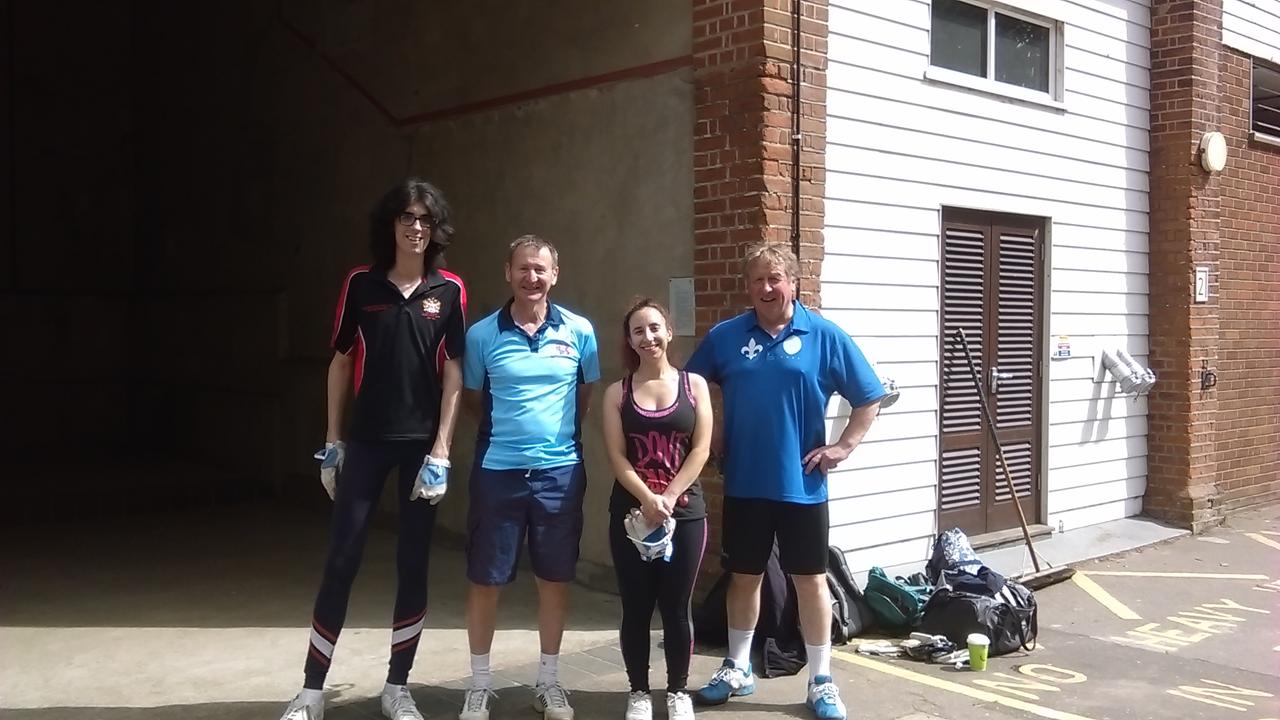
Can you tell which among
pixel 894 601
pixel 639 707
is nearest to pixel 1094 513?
pixel 894 601

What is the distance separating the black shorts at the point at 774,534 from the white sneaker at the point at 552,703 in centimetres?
87

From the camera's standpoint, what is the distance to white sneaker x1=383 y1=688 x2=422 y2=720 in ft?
13.5

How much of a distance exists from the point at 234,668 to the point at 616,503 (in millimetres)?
2144

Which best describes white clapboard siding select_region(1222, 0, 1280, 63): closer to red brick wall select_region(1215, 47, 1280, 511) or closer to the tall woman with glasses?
red brick wall select_region(1215, 47, 1280, 511)

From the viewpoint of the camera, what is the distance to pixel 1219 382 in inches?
338

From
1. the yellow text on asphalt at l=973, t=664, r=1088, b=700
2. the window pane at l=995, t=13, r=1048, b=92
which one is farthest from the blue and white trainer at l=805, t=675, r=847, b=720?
the window pane at l=995, t=13, r=1048, b=92

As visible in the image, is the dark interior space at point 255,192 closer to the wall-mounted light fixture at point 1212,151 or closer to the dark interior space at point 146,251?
the dark interior space at point 146,251

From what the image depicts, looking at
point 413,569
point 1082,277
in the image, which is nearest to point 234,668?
point 413,569

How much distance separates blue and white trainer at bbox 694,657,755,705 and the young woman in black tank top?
245 millimetres

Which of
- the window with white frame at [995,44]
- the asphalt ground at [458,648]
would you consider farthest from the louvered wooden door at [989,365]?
the window with white frame at [995,44]

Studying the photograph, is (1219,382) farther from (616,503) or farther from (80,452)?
(80,452)

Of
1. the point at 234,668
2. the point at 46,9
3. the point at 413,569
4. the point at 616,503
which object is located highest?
the point at 46,9

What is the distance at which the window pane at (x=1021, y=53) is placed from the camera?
6.95 meters

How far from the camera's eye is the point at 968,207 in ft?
21.6
